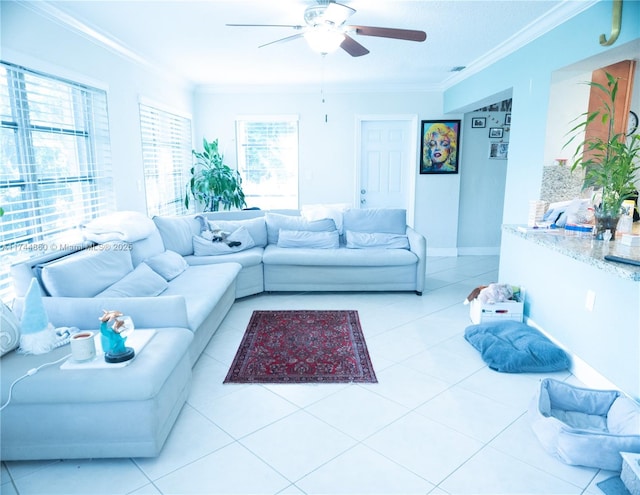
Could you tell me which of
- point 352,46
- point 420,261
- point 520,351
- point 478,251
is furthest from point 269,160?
point 520,351

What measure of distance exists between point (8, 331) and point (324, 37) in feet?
8.00

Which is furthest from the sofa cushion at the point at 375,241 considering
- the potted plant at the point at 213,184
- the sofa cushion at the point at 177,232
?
the potted plant at the point at 213,184

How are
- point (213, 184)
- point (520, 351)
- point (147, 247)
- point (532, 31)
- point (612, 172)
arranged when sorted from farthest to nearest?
1. point (213, 184)
2. point (147, 247)
3. point (532, 31)
4. point (520, 351)
5. point (612, 172)

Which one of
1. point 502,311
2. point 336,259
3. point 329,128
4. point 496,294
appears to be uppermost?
point 329,128

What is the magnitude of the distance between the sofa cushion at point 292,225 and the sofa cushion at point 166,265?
1297 mm

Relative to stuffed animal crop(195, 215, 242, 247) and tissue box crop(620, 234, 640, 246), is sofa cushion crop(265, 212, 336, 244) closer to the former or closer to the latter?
stuffed animal crop(195, 215, 242, 247)

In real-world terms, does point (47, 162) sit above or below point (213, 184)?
above

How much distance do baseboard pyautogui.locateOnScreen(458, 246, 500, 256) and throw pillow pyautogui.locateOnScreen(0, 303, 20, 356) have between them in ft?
18.3

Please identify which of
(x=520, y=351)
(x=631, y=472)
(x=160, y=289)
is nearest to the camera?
(x=631, y=472)

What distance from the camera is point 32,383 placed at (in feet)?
6.12

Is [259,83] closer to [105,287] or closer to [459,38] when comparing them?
[459,38]

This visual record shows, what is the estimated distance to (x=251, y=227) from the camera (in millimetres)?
4770

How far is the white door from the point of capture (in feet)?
19.6

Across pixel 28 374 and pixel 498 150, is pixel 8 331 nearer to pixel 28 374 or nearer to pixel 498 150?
pixel 28 374
